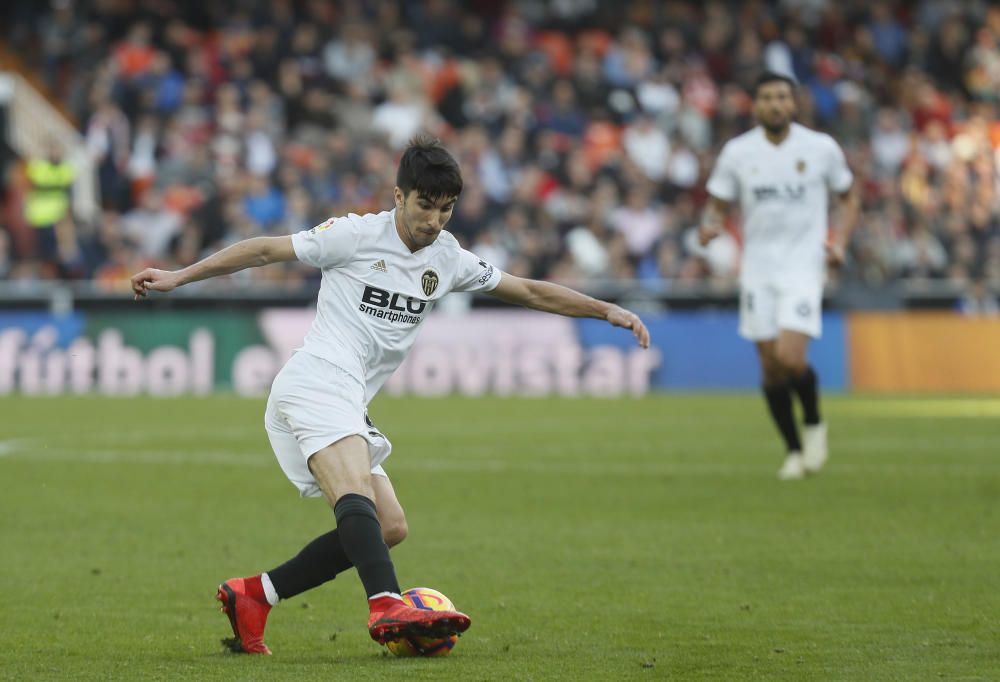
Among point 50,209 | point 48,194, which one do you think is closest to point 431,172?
point 50,209

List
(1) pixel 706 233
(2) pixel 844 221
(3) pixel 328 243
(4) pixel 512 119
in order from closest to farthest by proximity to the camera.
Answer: (3) pixel 328 243, (1) pixel 706 233, (2) pixel 844 221, (4) pixel 512 119

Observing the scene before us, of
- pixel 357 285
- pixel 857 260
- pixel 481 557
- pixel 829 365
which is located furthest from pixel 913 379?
pixel 357 285

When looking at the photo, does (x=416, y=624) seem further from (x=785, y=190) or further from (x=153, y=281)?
(x=785, y=190)

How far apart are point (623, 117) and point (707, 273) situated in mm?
4795

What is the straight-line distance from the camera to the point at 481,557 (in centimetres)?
832

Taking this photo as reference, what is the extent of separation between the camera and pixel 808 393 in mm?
12023

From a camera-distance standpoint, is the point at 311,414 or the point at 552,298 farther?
the point at 552,298

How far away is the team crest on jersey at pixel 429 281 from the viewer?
6281mm

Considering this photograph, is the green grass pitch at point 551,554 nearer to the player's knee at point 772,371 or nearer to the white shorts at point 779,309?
the player's knee at point 772,371

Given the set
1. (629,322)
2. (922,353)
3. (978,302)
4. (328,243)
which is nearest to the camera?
(328,243)

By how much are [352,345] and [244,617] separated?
40.8 inches

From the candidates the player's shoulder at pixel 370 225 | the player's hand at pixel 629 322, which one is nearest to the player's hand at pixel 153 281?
the player's shoulder at pixel 370 225

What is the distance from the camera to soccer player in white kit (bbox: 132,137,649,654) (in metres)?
5.90

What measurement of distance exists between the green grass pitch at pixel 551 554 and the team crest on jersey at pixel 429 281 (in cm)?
124
